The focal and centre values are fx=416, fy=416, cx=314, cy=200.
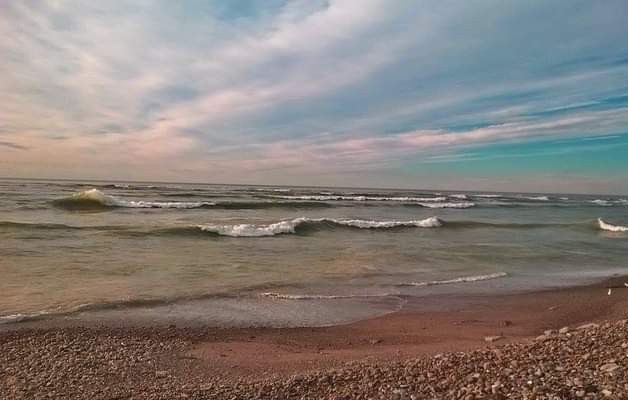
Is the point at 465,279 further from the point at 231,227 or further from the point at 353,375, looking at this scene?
the point at 231,227

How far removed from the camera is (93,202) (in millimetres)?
27062

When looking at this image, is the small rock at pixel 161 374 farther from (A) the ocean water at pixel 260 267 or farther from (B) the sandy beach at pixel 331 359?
(A) the ocean water at pixel 260 267

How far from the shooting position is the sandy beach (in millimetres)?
3773

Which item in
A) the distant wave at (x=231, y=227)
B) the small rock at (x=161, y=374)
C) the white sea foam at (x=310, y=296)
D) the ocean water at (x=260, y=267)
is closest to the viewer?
the small rock at (x=161, y=374)

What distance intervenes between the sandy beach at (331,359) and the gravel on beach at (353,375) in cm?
1

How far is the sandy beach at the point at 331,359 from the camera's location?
149 inches

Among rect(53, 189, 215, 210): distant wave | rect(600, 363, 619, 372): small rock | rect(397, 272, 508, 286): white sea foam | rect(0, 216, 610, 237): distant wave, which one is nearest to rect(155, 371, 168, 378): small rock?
rect(600, 363, 619, 372): small rock

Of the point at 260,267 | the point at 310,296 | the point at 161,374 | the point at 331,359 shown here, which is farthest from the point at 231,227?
the point at 161,374

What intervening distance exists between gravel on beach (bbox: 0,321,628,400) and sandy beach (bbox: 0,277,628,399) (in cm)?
1

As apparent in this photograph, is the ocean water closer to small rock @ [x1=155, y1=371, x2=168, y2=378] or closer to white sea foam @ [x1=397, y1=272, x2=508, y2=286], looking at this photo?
white sea foam @ [x1=397, y1=272, x2=508, y2=286]

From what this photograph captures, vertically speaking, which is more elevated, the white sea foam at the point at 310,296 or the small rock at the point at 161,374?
the small rock at the point at 161,374

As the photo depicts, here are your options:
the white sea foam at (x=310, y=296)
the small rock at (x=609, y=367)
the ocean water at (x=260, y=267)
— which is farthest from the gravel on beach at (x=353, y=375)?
the white sea foam at (x=310, y=296)

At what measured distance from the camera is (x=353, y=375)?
423 centimetres

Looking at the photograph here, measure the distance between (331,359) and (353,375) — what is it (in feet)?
2.75
